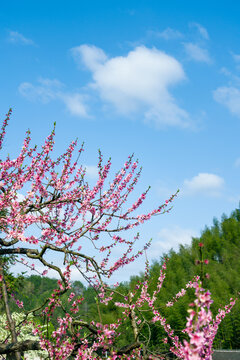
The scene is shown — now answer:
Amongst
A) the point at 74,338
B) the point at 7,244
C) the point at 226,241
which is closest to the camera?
the point at 74,338

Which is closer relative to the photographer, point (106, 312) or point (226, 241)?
point (106, 312)

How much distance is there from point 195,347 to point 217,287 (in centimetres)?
3146

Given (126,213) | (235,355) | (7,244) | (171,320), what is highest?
(126,213)

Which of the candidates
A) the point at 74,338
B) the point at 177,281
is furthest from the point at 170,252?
the point at 74,338

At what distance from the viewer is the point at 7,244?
657 cm

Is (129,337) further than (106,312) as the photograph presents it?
No

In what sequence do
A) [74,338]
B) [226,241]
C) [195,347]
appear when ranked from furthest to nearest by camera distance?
[226,241]
[74,338]
[195,347]

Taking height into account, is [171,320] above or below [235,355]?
above

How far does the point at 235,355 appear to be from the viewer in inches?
749

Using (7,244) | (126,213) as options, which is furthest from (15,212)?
(126,213)

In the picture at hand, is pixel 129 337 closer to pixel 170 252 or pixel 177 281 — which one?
pixel 177 281

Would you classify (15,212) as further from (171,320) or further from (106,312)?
(106,312)

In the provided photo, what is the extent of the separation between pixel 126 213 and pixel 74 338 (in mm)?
3065

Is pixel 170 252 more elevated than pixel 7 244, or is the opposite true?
pixel 170 252
